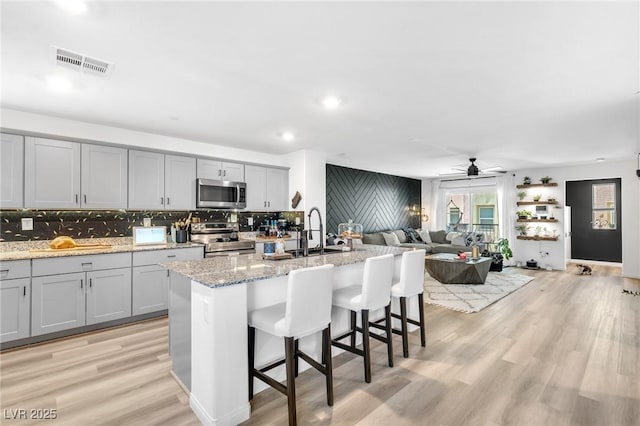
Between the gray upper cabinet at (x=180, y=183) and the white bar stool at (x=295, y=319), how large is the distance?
293cm

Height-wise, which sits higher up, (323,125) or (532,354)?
(323,125)

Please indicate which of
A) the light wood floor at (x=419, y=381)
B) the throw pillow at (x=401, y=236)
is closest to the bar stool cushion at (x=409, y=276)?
the light wood floor at (x=419, y=381)

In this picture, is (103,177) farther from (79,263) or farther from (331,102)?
(331,102)

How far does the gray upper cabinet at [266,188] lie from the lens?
5301 mm

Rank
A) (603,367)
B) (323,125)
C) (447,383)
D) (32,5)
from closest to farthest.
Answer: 1. (32,5)
2. (447,383)
3. (603,367)
4. (323,125)

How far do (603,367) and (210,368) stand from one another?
10.8 feet

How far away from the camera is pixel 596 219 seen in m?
7.72

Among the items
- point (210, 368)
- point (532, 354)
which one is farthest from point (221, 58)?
point (532, 354)

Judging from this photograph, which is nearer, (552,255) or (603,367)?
(603,367)

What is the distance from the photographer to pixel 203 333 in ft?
6.53

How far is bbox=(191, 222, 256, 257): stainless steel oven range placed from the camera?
4.57 meters

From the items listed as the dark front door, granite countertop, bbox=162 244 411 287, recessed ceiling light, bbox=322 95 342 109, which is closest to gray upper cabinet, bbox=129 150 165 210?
granite countertop, bbox=162 244 411 287

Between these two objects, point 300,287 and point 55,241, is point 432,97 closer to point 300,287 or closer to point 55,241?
point 300,287

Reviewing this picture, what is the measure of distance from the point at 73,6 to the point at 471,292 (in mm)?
5888
